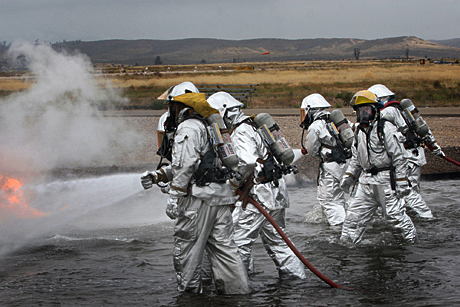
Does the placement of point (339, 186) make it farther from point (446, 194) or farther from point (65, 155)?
point (65, 155)

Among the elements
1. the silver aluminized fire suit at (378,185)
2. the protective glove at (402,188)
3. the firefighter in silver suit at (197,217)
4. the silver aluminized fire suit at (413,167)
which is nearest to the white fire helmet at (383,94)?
the silver aluminized fire suit at (413,167)

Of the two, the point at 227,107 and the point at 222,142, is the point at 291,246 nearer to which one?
the point at 222,142

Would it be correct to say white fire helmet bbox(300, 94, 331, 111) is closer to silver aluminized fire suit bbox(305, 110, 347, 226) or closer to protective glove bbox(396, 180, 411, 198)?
silver aluminized fire suit bbox(305, 110, 347, 226)

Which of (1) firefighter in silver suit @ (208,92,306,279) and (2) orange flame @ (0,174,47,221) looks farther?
(2) orange flame @ (0,174,47,221)

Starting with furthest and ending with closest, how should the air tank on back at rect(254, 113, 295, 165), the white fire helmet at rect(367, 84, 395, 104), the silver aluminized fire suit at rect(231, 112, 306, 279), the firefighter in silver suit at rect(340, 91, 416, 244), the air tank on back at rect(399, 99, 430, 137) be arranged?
the white fire helmet at rect(367, 84, 395, 104), the air tank on back at rect(399, 99, 430, 137), the firefighter in silver suit at rect(340, 91, 416, 244), the air tank on back at rect(254, 113, 295, 165), the silver aluminized fire suit at rect(231, 112, 306, 279)

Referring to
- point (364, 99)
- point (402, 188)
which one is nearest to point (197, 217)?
point (402, 188)

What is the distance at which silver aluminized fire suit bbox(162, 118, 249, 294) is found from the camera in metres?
3.93

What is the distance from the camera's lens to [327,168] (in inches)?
267

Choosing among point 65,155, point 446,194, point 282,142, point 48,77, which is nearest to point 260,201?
point 282,142

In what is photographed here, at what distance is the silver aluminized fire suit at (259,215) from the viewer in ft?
15.1

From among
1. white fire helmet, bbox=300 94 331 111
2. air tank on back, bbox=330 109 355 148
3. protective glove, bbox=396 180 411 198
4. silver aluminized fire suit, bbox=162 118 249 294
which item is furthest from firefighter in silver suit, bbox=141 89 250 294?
white fire helmet, bbox=300 94 331 111

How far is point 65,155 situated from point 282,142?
29.4 ft

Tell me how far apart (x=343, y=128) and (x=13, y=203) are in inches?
208

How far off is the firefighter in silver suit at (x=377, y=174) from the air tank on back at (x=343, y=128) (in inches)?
36.5
